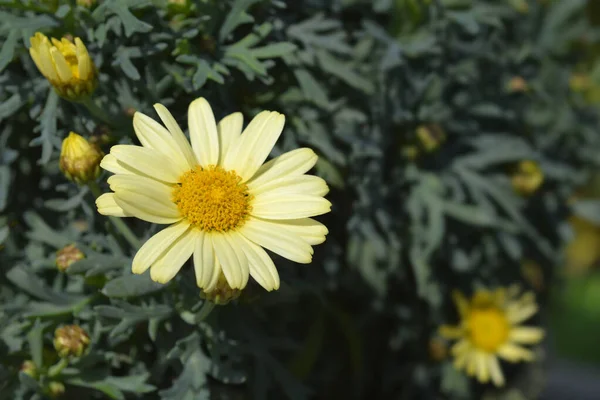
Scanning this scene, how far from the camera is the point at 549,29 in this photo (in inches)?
71.6

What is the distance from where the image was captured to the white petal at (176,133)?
948mm

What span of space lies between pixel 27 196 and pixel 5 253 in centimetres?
13

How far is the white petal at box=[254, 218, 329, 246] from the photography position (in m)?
0.96

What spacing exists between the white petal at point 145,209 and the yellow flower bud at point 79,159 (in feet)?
0.55

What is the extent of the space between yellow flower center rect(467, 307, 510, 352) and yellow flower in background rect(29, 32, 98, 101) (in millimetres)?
1027

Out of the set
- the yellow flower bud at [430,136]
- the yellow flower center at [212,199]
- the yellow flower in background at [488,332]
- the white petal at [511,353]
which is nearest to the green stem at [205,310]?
the yellow flower center at [212,199]

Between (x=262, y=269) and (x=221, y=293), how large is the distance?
69 millimetres

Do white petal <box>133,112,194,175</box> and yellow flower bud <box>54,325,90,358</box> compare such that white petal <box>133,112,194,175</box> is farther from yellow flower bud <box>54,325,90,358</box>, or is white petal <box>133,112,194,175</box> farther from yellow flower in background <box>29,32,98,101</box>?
yellow flower bud <box>54,325,90,358</box>

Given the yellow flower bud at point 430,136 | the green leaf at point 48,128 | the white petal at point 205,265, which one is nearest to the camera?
the white petal at point 205,265

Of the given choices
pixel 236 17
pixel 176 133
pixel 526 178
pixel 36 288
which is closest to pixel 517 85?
pixel 526 178

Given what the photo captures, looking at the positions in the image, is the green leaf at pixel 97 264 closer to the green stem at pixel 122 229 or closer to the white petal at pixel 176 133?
the green stem at pixel 122 229

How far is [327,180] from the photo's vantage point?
1.33 meters

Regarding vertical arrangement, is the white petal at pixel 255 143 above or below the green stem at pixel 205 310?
above

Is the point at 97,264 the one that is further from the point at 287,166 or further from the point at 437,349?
the point at 437,349
